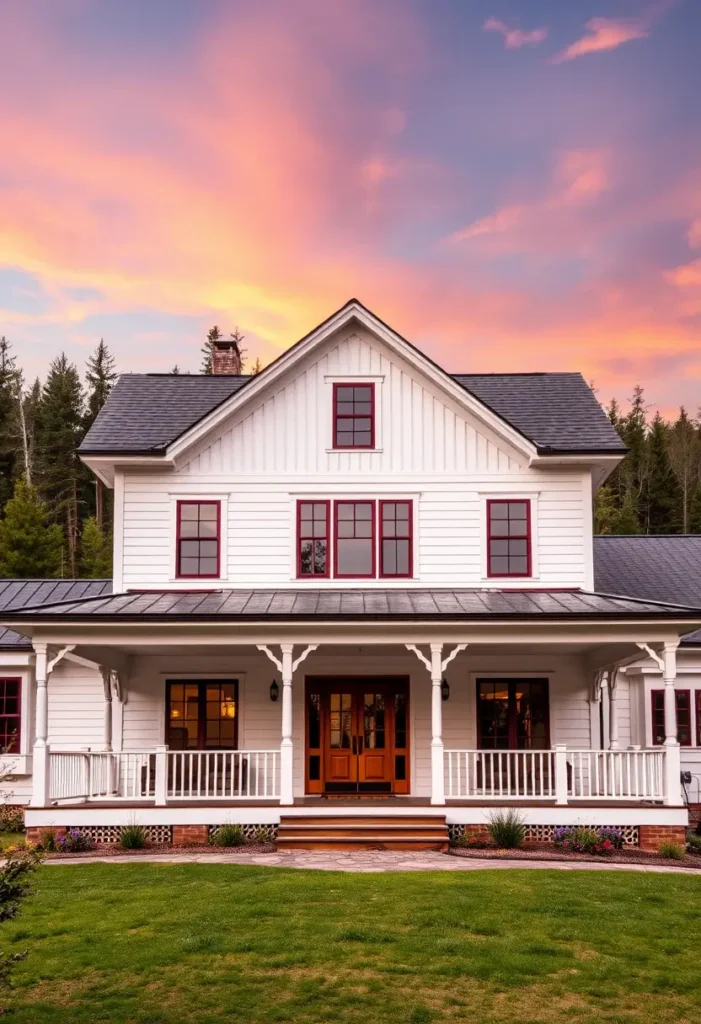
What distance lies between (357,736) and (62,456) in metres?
42.6

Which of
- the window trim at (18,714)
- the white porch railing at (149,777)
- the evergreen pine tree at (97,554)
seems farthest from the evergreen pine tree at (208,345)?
the white porch railing at (149,777)

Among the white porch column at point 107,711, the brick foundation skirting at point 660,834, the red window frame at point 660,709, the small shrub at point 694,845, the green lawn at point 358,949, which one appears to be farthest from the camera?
the red window frame at point 660,709

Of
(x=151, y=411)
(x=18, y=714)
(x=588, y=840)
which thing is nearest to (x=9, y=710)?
(x=18, y=714)

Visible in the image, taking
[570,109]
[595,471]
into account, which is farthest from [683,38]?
[595,471]

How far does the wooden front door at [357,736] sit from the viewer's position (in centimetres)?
1956

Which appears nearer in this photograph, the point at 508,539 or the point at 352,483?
the point at 508,539

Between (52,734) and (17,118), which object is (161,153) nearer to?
(17,118)

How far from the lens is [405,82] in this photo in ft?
62.2

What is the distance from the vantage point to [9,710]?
830 inches

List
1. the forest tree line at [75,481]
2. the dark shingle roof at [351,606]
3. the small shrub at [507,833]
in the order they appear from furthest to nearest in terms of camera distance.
→ the forest tree line at [75,481] < the dark shingle roof at [351,606] < the small shrub at [507,833]

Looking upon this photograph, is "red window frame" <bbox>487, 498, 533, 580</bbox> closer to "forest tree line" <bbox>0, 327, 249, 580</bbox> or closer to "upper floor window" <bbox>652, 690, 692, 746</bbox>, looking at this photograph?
"upper floor window" <bbox>652, 690, 692, 746</bbox>

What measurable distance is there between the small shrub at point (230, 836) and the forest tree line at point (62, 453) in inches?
1218

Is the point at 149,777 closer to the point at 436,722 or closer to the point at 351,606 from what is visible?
the point at 351,606

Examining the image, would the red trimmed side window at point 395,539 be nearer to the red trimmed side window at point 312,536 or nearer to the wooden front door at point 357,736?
the red trimmed side window at point 312,536
